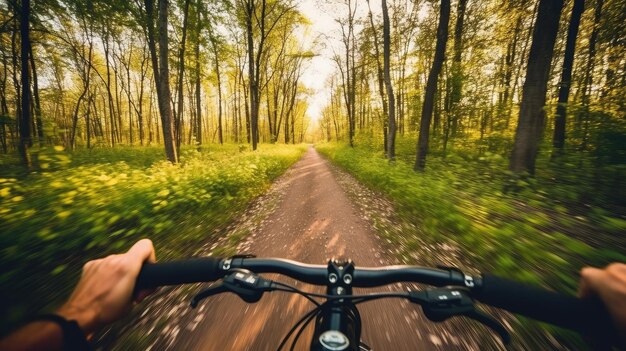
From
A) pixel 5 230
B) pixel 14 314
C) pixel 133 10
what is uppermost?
pixel 133 10

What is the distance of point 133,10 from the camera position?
→ 8.91m

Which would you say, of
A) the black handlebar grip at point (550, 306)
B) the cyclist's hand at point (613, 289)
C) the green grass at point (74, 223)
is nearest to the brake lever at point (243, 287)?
the black handlebar grip at point (550, 306)

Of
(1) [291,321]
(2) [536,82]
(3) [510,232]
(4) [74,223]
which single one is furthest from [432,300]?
(2) [536,82]

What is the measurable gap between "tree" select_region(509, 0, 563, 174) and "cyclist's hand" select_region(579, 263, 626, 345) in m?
7.63

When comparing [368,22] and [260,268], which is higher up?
[368,22]

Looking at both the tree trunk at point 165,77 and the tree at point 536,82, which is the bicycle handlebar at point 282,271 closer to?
the tree at point 536,82

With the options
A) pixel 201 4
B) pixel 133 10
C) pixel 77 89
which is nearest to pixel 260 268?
pixel 133 10

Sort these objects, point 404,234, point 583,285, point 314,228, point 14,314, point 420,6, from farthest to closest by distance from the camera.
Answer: point 420,6 < point 314,228 < point 404,234 < point 14,314 < point 583,285

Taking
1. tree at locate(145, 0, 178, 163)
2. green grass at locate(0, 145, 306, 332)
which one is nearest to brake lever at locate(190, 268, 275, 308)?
green grass at locate(0, 145, 306, 332)

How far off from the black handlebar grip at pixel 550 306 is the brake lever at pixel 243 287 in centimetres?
106

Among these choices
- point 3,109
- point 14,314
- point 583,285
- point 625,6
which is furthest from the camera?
point 3,109

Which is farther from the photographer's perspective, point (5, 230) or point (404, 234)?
point (404, 234)

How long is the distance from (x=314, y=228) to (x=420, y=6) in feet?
62.6

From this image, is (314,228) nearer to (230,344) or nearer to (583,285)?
(230,344)
